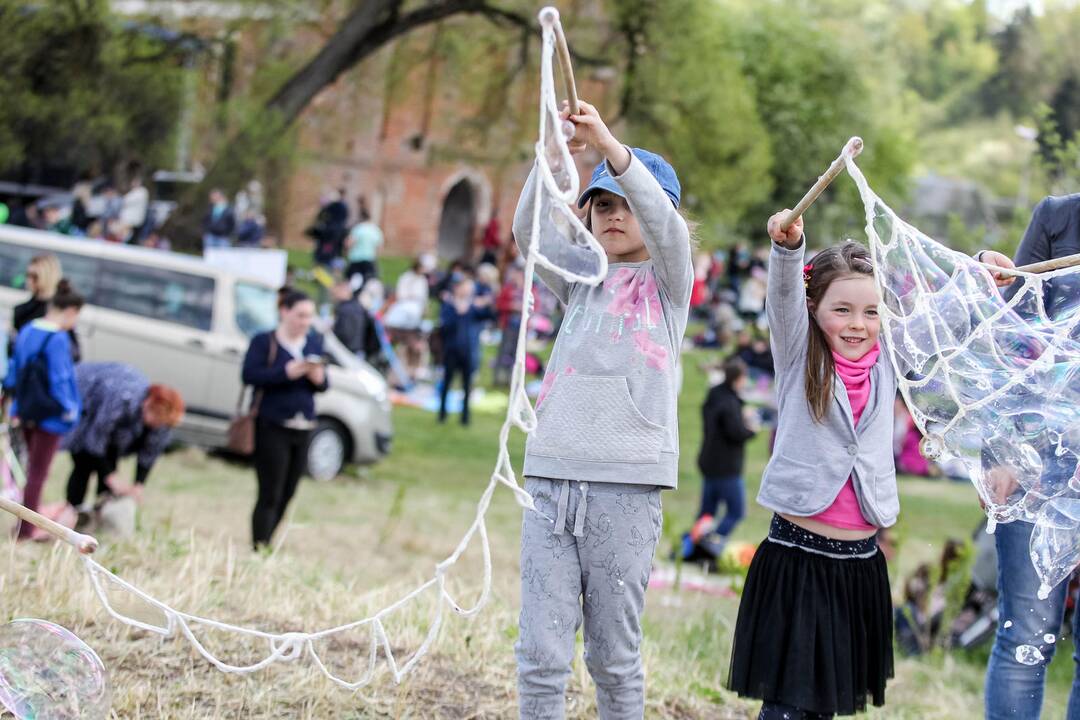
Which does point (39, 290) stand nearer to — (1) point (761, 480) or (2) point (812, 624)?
(1) point (761, 480)

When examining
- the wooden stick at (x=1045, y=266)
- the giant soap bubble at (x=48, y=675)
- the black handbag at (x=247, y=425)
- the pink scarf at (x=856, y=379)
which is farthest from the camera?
the black handbag at (x=247, y=425)

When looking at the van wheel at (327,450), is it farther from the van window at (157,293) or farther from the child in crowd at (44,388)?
the child in crowd at (44,388)

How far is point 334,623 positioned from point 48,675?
5.09 feet

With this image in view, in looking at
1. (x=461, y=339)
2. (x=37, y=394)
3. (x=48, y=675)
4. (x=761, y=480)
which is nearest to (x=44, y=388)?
(x=37, y=394)

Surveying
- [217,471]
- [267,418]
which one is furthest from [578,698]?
[217,471]

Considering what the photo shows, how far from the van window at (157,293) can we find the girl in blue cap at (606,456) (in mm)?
8897

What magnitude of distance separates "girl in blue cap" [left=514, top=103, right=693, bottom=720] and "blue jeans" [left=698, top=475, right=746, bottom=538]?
6642 millimetres

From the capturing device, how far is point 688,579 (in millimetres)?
9359

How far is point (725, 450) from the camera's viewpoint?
10211mm

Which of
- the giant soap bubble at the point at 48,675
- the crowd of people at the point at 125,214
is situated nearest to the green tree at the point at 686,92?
the crowd of people at the point at 125,214

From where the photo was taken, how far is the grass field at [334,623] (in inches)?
167

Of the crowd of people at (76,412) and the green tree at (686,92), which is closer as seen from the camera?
the crowd of people at (76,412)

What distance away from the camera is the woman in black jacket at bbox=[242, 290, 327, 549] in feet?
24.0

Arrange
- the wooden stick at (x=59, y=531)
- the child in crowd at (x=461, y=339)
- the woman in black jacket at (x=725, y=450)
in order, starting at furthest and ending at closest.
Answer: the child in crowd at (x=461, y=339) < the woman in black jacket at (x=725, y=450) < the wooden stick at (x=59, y=531)
